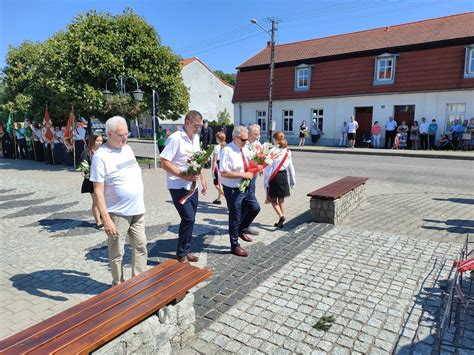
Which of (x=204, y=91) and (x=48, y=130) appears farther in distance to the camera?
(x=204, y=91)

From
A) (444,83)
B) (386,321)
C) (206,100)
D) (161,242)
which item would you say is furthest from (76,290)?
(206,100)

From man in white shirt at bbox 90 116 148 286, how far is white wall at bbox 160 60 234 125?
37000 mm

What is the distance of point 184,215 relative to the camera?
Result: 4.33m

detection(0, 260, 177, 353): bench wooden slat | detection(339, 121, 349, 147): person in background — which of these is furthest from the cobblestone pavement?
detection(339, 121, 349, 147): person in background

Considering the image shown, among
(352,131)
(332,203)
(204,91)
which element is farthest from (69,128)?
(204,91)

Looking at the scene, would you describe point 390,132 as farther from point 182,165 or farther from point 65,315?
point 65,315

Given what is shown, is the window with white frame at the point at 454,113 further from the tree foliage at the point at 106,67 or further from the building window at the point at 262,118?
the tree foliage at the point at 106,67

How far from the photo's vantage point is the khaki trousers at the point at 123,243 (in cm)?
356

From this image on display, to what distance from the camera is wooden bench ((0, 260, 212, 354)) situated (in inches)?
86.0

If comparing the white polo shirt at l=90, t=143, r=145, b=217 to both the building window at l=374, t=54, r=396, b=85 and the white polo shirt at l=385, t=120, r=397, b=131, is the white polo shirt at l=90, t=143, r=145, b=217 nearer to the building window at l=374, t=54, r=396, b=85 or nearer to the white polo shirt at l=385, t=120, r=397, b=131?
the white polo shirt at l=385, t=120, r=397, b=131

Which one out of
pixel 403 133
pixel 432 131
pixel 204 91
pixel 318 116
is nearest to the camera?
pixel 432 131

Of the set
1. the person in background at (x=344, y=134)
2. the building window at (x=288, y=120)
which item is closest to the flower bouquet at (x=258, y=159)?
the person in background at (x=344, y=134)

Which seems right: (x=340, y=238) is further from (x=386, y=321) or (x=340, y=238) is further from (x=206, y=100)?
(x=206, y=100)

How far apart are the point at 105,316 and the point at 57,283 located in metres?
2.10
